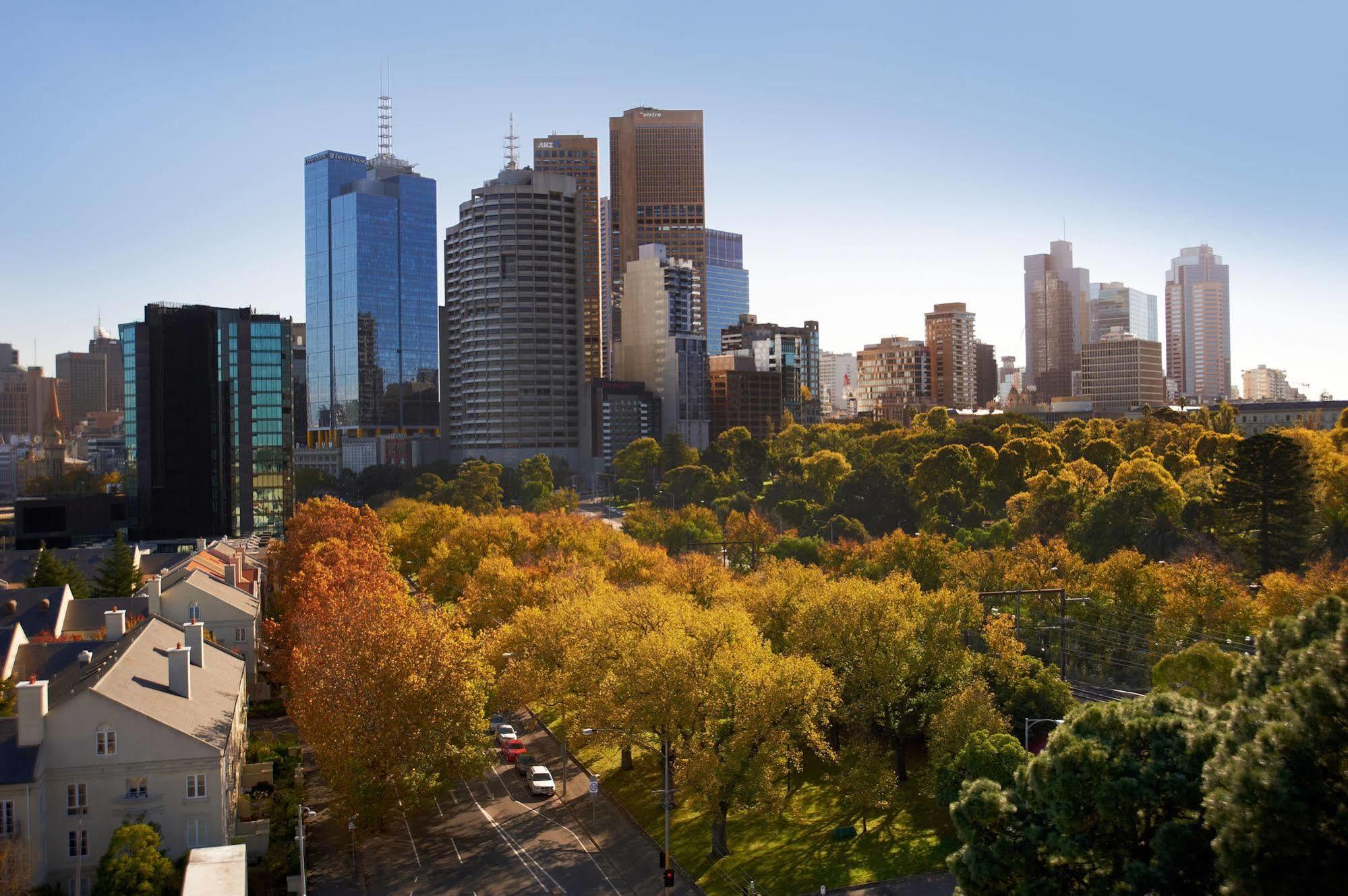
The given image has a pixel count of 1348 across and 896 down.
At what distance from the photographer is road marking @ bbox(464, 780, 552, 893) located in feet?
137

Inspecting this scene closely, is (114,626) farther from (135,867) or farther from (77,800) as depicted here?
(135,867)

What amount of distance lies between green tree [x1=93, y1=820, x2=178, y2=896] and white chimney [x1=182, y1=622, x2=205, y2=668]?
11920mm

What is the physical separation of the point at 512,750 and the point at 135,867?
23.4 meters

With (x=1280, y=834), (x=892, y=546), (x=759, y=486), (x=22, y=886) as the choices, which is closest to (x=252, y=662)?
(x=22, y=886)

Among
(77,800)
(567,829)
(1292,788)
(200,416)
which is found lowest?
(567,829)

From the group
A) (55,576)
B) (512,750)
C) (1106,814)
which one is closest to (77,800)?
(512,750)

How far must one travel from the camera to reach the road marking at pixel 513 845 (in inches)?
1645

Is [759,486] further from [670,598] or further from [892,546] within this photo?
[670,598]

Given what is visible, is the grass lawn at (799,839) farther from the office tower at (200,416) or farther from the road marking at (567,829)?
the office tower at (200,416)

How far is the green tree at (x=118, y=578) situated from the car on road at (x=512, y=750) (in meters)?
34.5

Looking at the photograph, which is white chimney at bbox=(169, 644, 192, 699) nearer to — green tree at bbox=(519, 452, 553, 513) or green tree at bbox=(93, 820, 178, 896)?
green tree at bbox=(93, 820, 178, 896)

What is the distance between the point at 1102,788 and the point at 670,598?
32.7 meters

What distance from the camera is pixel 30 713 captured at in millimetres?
37188

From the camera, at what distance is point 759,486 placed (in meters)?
170
